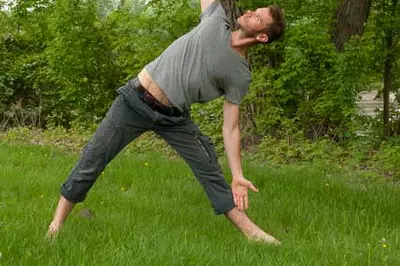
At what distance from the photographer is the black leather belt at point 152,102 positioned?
4.68m

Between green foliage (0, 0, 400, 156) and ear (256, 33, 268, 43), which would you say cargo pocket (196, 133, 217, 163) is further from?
green foliage (0, 0, 400, 156)

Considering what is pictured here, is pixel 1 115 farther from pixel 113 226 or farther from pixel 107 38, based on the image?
pixel 113 226

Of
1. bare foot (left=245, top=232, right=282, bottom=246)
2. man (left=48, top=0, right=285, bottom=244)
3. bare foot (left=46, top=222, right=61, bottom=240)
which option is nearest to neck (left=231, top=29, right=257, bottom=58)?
man (left=48, top=0, right=285, bottom=244)

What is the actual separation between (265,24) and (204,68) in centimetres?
51

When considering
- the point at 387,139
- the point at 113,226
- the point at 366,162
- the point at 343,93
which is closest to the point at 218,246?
the point at 113,226

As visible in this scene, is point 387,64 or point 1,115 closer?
point 387,64

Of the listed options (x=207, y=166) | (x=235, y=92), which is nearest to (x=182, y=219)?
(x=207, y=166)

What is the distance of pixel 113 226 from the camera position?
4.91m

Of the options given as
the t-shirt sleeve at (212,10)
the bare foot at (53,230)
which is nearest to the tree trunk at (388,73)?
the t-shirt sleeve at (212,10)

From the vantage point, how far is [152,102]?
15.4 ft

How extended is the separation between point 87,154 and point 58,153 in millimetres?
4400

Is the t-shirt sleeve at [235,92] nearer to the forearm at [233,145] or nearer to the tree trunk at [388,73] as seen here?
the forearm at [233,145]

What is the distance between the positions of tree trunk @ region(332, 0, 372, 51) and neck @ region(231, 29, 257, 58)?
7362mm

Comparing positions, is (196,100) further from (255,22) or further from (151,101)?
(255,22)
